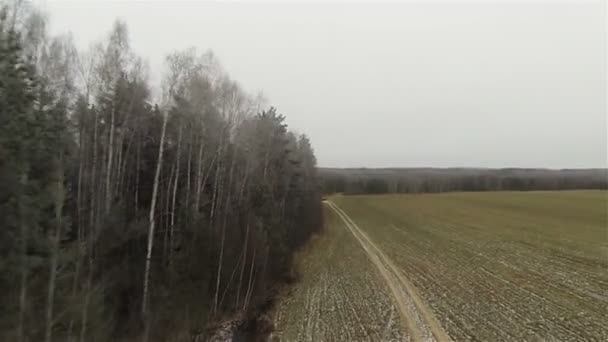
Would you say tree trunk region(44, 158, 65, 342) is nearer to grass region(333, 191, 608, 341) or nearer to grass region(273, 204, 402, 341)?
grass region(273, 204, 402, 341)

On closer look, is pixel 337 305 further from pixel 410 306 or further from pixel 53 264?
pixel 53 264

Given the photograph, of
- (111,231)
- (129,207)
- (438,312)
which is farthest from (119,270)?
(438,312)

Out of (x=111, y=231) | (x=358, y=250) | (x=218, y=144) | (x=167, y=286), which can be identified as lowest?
(x=358, y=250)

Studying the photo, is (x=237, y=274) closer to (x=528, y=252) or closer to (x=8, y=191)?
(x=8, y=191)

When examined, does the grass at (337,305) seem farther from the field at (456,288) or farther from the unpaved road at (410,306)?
the unpaved road at (410,306)

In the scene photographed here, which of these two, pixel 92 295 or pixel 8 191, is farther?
pixel 92 295

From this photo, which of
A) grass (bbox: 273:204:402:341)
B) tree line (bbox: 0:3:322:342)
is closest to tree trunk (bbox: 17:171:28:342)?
tree line (bbox: 0:3:322:342)
